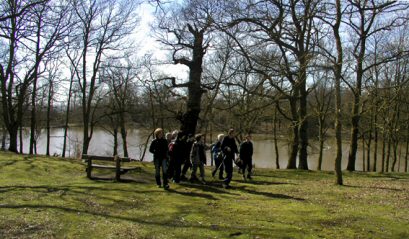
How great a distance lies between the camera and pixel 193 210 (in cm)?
907

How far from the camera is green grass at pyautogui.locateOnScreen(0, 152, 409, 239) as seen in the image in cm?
727

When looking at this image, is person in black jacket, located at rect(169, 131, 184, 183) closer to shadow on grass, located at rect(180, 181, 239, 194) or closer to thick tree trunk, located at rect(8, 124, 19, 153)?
shadow on grass, located at rect(180, 181, 239, 194)

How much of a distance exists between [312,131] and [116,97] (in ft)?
66.5

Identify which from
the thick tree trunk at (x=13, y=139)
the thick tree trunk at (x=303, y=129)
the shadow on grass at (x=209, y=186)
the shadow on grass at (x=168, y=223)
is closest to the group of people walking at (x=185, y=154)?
the shadow on grass at (x=209, y=186)

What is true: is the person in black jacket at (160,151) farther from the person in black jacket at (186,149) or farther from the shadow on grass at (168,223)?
the shadow on grass at (168,223)

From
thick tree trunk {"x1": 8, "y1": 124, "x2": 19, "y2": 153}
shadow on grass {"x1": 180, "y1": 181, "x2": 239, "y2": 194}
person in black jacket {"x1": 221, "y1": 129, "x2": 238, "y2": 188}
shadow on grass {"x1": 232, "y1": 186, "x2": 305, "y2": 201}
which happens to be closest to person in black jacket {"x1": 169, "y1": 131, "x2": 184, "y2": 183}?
shadow on grass {"x1": 180, "y1": 181, "x2": 239, "y2": 194}

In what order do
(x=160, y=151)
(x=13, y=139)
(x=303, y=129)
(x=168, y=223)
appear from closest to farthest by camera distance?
(x=168, y=223)
(x=160, y=151)
(x=303, y=129)
(x=13, y=139)

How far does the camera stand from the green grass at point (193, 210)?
23.9ft

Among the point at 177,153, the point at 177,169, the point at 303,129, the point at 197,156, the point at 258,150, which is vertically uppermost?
the point at 303,129

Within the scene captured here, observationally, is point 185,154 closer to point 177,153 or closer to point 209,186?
point 177,153

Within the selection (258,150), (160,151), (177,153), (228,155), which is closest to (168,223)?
(160,151)

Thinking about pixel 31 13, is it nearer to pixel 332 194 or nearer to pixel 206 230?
pixel 206 230

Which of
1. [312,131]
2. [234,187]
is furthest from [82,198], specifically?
[312,131]

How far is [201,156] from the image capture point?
13703 mm
